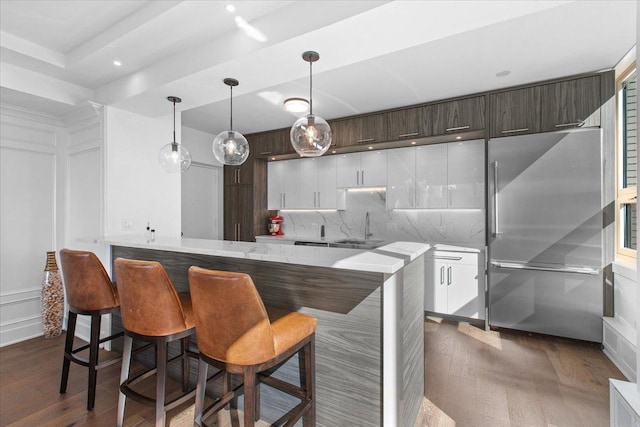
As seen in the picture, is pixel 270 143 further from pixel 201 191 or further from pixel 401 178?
pixel 401 178

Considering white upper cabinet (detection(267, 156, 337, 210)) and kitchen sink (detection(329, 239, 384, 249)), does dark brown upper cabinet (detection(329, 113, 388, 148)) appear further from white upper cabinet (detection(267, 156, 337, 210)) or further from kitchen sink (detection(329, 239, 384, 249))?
kitchen sink (detection(329, 239, 384, 249))

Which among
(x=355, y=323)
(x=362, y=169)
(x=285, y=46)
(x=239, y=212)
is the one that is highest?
(x=285, y=46)

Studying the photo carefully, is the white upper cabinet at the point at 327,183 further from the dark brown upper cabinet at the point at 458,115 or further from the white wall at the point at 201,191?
the white wall at the point at 201,191

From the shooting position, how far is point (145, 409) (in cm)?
204

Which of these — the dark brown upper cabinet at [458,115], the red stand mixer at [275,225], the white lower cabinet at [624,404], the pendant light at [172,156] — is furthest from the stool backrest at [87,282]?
the dark brown upper cabinet at [458,115]

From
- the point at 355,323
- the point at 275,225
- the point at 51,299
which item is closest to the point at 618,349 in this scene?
the point at 355,323

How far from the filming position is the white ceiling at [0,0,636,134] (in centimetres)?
184

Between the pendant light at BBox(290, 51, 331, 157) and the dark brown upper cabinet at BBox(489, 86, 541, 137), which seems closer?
the pendant light at BBox(290, 51, 331, 157)

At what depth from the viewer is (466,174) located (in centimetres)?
389

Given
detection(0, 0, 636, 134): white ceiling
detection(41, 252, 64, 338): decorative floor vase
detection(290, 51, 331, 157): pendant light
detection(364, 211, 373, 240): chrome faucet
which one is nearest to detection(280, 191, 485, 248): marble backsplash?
detection(364, 211, 373, 240): chrome faucet

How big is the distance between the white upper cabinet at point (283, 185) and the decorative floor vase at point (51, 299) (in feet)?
9.84

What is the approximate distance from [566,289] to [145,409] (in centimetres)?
377

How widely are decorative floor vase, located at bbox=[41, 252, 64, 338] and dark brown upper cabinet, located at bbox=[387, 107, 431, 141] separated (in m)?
4.16

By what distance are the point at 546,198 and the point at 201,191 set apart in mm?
4880
